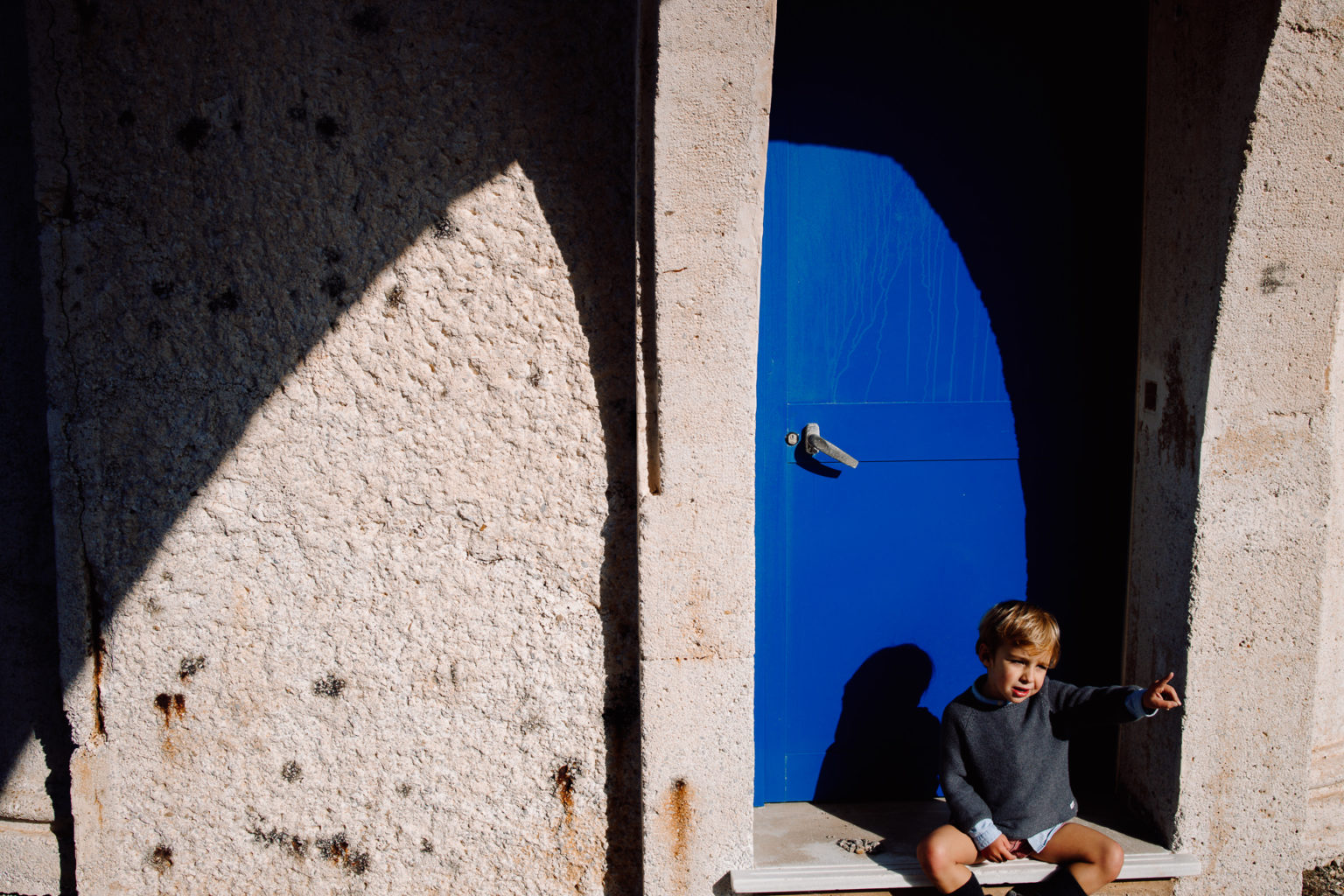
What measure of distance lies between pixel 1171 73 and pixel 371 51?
1.98 m

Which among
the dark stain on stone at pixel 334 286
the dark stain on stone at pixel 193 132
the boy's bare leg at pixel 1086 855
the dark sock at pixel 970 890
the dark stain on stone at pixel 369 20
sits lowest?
the dark sock at pixel 970 890

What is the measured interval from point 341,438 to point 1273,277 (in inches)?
89.4

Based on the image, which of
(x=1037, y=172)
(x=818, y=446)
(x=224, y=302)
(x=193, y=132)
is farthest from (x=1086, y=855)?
(x=193, y=132)

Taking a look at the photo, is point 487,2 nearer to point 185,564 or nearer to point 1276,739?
point 185,564

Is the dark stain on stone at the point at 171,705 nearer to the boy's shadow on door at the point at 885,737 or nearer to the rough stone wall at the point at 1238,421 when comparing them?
the boy's shadow on door at the point at 885,737

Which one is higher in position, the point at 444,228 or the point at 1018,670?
the point at 444,228

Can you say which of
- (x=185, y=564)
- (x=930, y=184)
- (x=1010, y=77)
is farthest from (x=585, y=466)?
(x=1010, y=77)

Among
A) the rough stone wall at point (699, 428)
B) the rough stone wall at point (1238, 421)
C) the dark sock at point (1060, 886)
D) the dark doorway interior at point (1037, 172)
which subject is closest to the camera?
the rough stone wall at point (699, 428)

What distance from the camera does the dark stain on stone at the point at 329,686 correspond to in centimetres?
210

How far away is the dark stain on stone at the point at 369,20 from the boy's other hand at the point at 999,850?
2412 millimetres

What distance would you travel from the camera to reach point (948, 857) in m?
2.02

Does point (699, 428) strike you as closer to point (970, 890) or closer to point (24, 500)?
point (970, 890)

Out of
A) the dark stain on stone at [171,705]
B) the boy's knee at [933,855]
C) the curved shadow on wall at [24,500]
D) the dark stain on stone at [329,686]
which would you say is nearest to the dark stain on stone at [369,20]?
the curved shadow on wall at [24,500]

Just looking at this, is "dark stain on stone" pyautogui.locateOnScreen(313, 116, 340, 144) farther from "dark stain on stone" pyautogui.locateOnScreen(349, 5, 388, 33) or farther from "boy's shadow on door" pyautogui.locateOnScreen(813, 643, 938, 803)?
"boy's shadow on door" pyautogui.locateOnScreen(813, 643, 938, 803)
